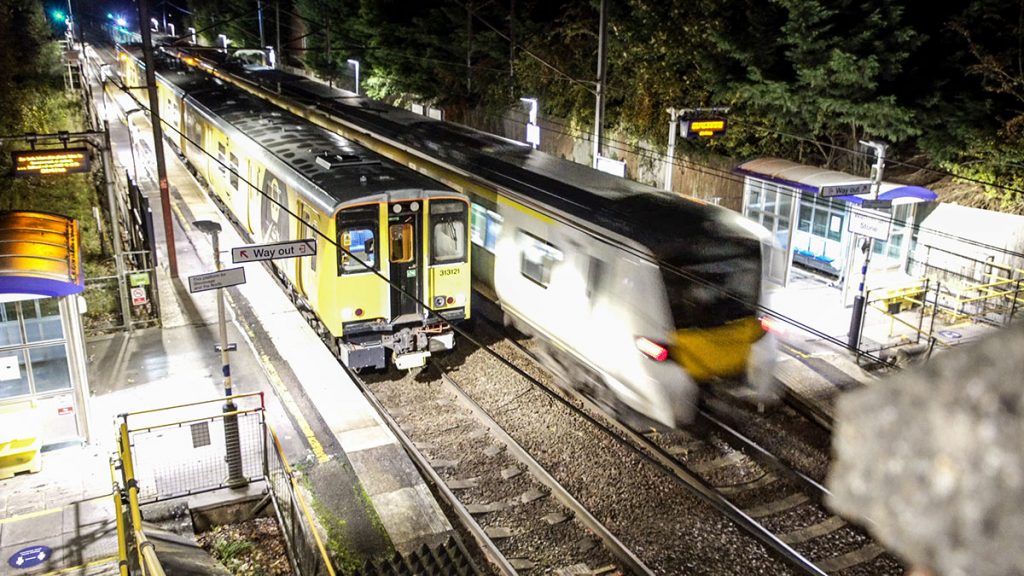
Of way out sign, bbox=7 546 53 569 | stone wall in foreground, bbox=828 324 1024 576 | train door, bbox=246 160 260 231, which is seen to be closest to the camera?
stone wall in foreground, bbox=828 324 1024 576

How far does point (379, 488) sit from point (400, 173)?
543 cm

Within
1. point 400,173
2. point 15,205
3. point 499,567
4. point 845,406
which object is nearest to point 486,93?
point 15,205

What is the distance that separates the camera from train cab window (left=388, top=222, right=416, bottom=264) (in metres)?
11.9

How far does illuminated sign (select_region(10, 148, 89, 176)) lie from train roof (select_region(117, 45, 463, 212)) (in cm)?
309

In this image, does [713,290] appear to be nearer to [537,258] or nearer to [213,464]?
[537,258]

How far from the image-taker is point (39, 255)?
10.0m

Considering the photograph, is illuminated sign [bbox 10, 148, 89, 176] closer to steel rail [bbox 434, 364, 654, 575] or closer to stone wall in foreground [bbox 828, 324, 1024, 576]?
steel rail [bbox 434, 364, 654, 575]

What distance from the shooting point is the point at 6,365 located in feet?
31.7

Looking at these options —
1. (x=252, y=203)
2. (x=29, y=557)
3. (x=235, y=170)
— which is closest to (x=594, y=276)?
(x=29, y=557)

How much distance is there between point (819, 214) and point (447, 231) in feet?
36.0

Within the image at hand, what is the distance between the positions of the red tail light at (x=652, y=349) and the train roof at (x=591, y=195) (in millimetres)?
1041

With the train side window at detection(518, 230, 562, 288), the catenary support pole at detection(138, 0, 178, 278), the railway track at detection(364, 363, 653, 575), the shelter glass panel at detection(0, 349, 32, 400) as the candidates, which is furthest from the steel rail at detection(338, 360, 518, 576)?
the catenary support pole at detection(138, 0, 178, 278)

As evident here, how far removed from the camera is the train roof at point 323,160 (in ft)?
38.1

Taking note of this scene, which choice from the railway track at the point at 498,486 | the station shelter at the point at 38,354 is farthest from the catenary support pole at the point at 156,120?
the railway track at the point at 498,486
